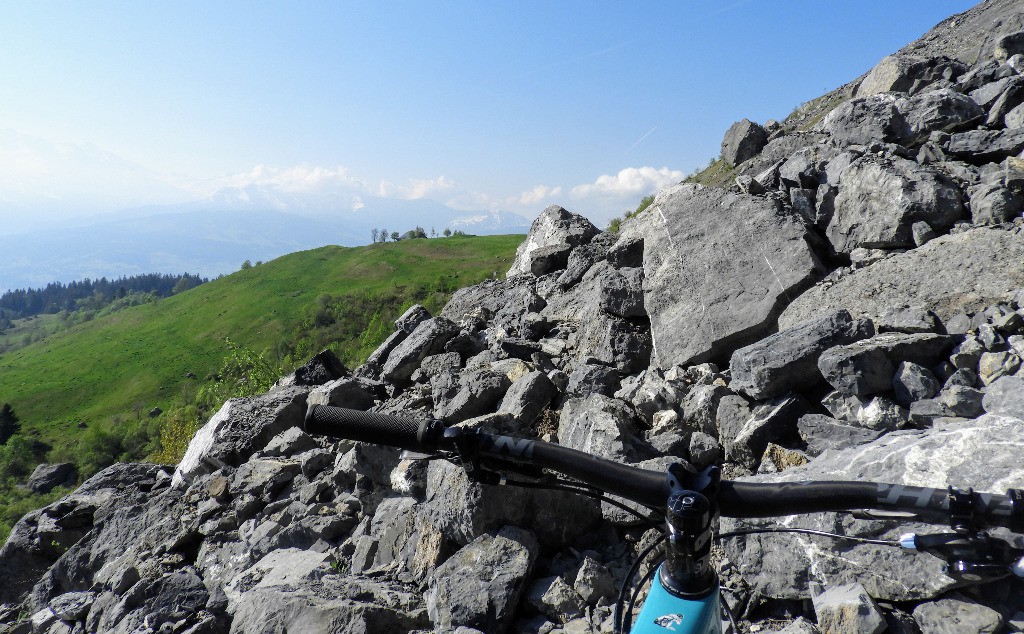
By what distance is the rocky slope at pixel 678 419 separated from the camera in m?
5.08

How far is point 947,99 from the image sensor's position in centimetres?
1098

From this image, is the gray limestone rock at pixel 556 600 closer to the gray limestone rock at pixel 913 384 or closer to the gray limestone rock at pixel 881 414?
the gray limestone rock at pixel 881 414

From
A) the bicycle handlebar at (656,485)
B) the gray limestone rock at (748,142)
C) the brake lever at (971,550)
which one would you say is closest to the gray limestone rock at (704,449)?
the bicycle handlebar at (656,485)

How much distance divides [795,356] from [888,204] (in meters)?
3.90

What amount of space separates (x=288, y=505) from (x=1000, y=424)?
378 inches

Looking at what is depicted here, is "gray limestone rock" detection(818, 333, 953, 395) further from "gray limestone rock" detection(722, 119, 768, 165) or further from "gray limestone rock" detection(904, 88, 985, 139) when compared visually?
"gray limestone rock" detection(722, 119, 768, 165)

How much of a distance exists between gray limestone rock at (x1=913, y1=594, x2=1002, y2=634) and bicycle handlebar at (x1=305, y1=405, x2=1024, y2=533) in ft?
8.18

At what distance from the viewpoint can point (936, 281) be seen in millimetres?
7543

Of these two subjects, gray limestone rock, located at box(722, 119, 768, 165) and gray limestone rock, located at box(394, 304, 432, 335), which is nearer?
gray limestone rock, located at box(394, 304, 432, 335)

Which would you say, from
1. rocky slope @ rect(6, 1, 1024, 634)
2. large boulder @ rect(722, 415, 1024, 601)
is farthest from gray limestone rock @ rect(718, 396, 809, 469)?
large boulder @ rect(722, 415, 1024, 601)

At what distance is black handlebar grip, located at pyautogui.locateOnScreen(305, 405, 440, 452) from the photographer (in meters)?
3.00

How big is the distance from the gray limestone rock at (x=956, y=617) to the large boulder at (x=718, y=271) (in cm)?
481

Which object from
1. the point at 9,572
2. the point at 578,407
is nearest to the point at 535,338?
the point at 578,407

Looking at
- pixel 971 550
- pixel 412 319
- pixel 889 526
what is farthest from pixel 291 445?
pixel 971 550
